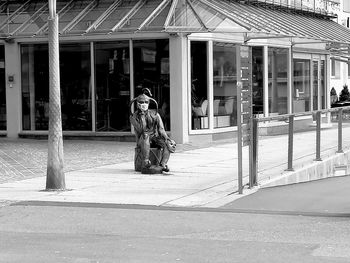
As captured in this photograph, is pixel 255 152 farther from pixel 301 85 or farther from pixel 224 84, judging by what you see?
pixel 301 85

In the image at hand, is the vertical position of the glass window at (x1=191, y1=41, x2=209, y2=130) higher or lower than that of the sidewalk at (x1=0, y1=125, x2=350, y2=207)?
higher

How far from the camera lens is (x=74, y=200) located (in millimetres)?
11453

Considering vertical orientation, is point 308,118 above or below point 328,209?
above

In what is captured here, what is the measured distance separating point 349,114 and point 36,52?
10629 millimetres

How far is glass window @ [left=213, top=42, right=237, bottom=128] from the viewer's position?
22156 millimetres

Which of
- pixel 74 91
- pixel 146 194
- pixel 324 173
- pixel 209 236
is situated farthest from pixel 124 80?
pixel 209 236

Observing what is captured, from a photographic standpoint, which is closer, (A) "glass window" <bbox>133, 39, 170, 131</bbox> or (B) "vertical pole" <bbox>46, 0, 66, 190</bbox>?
(B) "vertical pole" <bbox>46, 0, 66, 190</bbox>

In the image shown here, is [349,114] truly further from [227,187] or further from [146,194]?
[146,194]

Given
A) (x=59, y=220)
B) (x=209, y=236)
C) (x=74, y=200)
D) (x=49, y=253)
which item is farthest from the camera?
(x=74, y=200)

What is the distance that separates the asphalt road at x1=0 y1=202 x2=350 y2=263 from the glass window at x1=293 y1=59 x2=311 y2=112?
705 inches

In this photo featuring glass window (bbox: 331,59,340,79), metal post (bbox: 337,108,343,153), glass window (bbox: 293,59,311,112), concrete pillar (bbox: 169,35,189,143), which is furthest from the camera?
glass window (bbox: 331,59,340,79)

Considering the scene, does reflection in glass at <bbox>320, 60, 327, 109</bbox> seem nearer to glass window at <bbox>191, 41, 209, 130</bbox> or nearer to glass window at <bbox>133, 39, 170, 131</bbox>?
glass window at <bbox>191, 41, 209, 130</bbox>

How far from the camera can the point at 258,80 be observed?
24.9 metres

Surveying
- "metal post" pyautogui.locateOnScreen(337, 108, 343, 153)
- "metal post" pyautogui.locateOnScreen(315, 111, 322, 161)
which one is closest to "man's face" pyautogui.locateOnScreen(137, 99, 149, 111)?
"metal post" pyautogui.locateOnScreen(315, 111, 322, 161)
